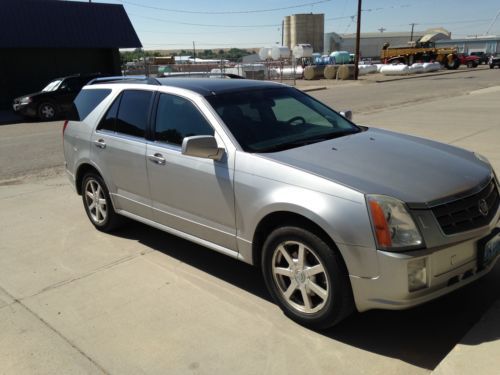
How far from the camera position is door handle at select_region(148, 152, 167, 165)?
4242 mm

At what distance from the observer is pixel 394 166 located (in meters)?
3.38

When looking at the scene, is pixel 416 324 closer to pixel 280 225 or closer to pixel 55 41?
pixel 280 225

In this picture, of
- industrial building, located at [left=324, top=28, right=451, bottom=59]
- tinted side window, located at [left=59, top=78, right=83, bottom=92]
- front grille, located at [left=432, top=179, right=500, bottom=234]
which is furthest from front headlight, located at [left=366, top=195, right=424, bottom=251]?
industrial building, located at [left=324, top=28, right=451, bottom=59]

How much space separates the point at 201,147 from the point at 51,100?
56.4 feet

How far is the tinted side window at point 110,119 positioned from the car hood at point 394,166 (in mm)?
2184

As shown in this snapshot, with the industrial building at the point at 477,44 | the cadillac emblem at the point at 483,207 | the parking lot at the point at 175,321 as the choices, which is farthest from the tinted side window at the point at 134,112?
the industrial building at the point at 477,44

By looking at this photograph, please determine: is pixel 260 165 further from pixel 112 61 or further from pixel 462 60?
pixel 462 60

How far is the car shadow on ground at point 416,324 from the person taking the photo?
3111 mm

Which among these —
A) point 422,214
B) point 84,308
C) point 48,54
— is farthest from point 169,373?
point 48,54

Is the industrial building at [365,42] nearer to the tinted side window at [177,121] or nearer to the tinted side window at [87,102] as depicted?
the tinted side window at [87,102]

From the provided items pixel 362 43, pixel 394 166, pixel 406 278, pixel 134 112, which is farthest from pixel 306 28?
pixel 406 278

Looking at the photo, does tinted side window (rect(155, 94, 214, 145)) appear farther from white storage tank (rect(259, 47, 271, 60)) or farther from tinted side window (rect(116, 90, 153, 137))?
white storage tank (rect(259, 47, 271, 60))

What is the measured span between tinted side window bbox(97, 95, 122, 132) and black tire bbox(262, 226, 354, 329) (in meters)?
2.45

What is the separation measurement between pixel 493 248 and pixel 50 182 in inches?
274
